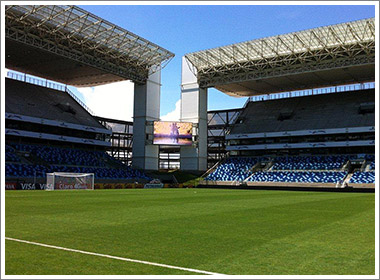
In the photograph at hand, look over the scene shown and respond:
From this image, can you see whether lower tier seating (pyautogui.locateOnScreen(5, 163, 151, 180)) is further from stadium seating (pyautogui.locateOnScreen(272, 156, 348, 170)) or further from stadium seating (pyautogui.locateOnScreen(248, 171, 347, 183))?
stadium seating (pyautogui.locateOnScreen(272, 156, 348, 170))

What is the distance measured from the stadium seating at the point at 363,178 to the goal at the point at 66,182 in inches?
1325

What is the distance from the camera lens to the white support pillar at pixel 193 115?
216 ft

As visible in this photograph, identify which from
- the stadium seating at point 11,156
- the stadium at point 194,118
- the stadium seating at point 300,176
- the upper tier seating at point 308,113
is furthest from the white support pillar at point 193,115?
the stadium seating at point 11,156

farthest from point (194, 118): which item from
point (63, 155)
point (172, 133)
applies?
point (63, 155)

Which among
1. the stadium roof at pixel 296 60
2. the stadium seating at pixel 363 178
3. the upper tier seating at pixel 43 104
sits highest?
the stadium roof at pixel 296 60

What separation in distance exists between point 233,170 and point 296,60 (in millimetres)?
20156

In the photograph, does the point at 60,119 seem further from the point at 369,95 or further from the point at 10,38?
the point at 369,95

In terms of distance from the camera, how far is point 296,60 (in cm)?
5597

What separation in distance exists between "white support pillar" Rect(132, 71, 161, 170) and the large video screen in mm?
1377

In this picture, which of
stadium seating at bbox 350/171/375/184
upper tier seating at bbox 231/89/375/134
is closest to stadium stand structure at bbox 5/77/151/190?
upper tier seating at bbox 231/89/375/134

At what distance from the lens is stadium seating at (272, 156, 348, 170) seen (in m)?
57.8

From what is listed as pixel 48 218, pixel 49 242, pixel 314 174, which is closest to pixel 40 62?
pixel 314 174

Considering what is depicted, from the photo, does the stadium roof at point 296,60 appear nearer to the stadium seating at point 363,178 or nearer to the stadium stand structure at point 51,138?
the stadium seating at point 363,178

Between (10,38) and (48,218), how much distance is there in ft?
128
